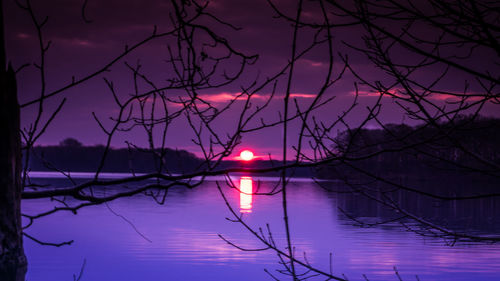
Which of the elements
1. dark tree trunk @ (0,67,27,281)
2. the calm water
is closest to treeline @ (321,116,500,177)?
dark tree trunk @ (0,67,27,281)

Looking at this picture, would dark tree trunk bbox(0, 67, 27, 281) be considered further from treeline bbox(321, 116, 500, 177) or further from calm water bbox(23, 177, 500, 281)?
calm water bbox(23, 177, 500, 281)

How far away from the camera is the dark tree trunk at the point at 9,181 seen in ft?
7.61

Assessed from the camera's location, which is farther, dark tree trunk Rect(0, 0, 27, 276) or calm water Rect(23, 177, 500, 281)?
calm water Rect(23, 177, 500, 281)

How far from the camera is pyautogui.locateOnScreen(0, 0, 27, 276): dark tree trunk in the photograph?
91.3 inches

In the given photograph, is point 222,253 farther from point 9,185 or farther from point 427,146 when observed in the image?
point 9,185

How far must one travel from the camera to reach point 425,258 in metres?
37.5

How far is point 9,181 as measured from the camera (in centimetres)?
233

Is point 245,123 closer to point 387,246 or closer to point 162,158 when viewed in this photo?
point 162,158

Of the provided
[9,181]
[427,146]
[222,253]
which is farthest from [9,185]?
[222,253]

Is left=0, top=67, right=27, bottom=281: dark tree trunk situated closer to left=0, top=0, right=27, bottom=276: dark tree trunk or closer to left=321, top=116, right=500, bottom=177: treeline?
left=0, top=0, right=27, bottom=276: dark tree trunk

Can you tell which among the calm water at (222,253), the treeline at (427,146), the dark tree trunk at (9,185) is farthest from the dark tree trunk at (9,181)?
the calm water at (222,253)

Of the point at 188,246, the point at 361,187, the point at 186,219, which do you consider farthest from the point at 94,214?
the point at 361,187

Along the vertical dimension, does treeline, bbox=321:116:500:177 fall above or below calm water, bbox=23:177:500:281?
above

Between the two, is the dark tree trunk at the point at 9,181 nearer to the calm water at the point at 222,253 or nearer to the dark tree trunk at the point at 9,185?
the dark tree trunk at the point at 9,185
